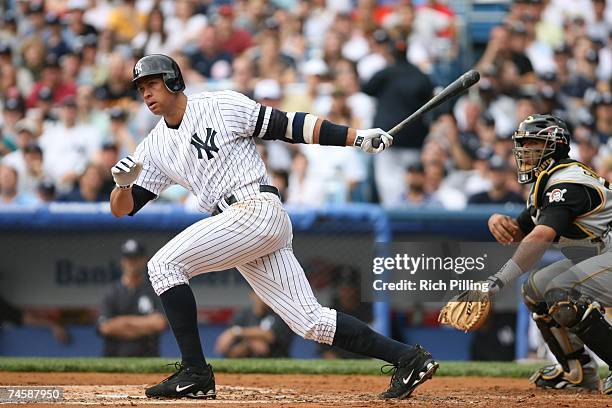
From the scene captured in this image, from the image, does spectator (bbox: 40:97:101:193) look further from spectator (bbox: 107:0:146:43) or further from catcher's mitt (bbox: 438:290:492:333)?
catcher's mitt (bbox: 438:290:492:333)

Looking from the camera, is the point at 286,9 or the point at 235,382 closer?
the point at 235,382

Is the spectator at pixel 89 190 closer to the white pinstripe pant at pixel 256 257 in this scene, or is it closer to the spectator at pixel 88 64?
the spectator at pixel 88 64

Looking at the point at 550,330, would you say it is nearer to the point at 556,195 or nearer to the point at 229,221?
the point at 556,195

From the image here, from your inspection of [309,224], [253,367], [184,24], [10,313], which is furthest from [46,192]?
[253,367]

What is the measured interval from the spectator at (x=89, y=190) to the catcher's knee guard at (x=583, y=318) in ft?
17.3

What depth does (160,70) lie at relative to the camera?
5305 millimetres

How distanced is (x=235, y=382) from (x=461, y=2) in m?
6.93

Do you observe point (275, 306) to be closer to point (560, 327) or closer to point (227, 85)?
point (560, 327)

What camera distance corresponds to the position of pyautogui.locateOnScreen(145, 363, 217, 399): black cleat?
5.26m

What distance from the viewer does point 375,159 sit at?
1015 cm

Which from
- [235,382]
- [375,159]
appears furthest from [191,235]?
[375,159]

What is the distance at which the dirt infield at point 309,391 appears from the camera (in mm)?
5289

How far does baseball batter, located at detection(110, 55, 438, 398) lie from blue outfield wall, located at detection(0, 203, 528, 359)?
329cm

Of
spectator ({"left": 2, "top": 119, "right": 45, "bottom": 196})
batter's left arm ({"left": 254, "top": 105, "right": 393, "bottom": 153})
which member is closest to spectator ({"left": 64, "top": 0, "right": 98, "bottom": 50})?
spectator ({"left": 2, "top": 119, "right": 45, "bottom": 196})
